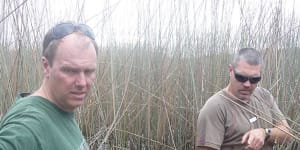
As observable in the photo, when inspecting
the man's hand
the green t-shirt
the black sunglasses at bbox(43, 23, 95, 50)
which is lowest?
the man's hand

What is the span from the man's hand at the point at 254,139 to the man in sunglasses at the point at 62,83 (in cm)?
92

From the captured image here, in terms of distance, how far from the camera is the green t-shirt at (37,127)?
2.28 ft

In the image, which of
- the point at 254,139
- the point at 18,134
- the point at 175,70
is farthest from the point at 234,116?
the point at 18,134

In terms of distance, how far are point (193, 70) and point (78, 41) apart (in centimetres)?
175

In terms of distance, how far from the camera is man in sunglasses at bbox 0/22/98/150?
0.83 m

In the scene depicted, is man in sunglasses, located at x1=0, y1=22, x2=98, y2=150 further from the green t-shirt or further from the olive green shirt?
the olive green shirt

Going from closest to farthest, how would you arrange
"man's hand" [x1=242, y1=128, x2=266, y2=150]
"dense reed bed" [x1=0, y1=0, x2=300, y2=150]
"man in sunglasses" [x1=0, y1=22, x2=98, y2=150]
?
"man in sunglasses" [x1=0, y1=22, x2=98, y2=150]
"man's hand" [x1=242, y1=128, x2=266, y2=150]
"dense reed bed" [x1=0, y1=0, x2=300, y2=150]

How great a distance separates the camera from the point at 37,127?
30.0 inches

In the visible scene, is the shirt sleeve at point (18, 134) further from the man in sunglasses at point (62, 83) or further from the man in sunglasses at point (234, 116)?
the man in sunglasses at point (234, 116)

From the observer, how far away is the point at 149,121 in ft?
8.10

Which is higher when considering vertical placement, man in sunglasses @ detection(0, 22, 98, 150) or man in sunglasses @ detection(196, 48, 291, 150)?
man in sunglasses @ detection(0, 22, 98, 150)

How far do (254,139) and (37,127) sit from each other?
1.13 metres

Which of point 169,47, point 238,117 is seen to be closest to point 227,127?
point 238,117

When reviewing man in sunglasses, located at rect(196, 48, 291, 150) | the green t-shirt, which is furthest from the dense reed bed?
the green t-shirt
